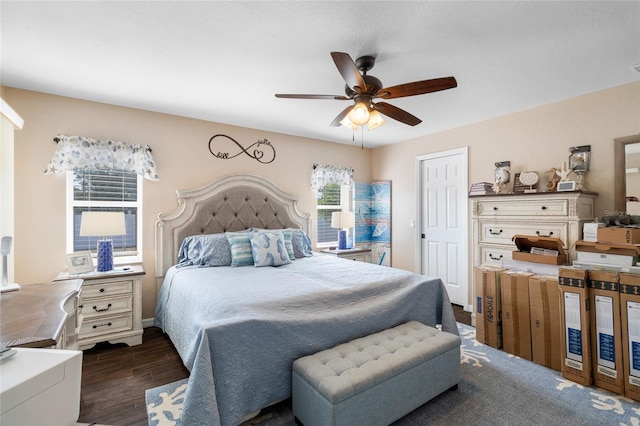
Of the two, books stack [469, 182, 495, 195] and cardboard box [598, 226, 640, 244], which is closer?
cardboard box [598, 226, 640, 244]

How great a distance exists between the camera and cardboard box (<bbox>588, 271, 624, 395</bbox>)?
6.92ft

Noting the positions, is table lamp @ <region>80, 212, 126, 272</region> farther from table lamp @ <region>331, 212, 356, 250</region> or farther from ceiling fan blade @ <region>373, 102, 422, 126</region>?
table lamp @ <region>331, 212, 356, 250</region>

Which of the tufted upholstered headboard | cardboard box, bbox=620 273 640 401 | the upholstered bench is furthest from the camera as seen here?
the tufted upholstered headboard

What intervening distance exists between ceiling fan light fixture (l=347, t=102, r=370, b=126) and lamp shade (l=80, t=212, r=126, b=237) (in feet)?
7.68

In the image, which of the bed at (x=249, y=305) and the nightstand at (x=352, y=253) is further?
the nightstand at (x=352, y=253)

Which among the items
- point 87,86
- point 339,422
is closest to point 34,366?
point 339,422

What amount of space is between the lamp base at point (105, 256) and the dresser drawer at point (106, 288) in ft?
0.64

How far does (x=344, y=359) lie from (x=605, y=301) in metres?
2.06

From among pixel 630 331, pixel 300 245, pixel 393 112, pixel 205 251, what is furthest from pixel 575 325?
pixel 205 251

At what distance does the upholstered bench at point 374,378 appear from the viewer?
151 centimetres

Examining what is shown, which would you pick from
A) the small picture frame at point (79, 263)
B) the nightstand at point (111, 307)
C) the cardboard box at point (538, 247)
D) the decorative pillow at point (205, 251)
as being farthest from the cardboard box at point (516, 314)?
the small picture frame at point (79, 263)

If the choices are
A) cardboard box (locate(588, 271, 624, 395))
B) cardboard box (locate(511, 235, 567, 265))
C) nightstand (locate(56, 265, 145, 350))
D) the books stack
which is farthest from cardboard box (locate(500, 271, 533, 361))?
nightstand (locate(56, 265, 145, 350))

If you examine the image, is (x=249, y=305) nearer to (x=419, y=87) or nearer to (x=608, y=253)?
(x=419, y=87)

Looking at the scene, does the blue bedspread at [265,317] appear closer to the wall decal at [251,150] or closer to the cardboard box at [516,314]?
the cardboard box at [516,314]
